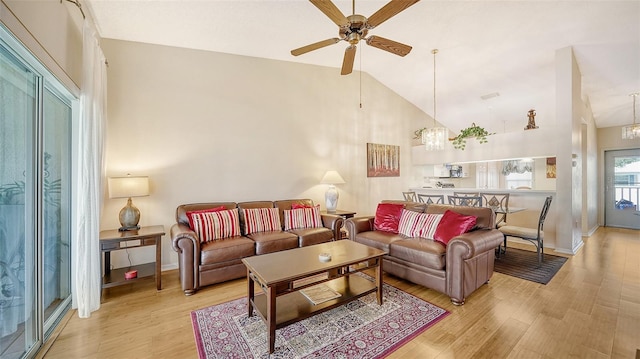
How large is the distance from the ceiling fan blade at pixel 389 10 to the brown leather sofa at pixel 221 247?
2.62 m

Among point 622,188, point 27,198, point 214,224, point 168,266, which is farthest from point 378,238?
point 622,188

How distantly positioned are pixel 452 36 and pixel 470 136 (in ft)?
7.02

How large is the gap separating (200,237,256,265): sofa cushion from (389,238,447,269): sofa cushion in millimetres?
1737

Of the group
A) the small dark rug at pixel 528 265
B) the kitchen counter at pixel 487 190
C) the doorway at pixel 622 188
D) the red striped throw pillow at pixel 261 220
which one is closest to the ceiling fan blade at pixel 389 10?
the red striped throw pillow at pixel 261 220

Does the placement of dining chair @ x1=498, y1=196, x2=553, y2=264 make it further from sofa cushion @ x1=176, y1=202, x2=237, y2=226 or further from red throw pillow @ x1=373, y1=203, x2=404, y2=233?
sofa cushion @ x1=176, y1=202, x2=237, y2=226

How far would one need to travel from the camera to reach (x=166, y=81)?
3525 millimetres

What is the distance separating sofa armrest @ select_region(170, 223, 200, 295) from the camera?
274 centimetres

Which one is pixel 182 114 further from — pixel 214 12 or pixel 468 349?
pixel 468 349

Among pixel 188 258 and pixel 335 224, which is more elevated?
pixel 335 224

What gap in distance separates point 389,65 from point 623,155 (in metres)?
6.28

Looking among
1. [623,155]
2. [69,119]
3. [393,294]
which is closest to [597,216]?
[623,155]

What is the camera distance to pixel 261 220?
3.68 meters

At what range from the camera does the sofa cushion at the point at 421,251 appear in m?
2.62

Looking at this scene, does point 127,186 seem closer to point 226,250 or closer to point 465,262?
point 226,250
